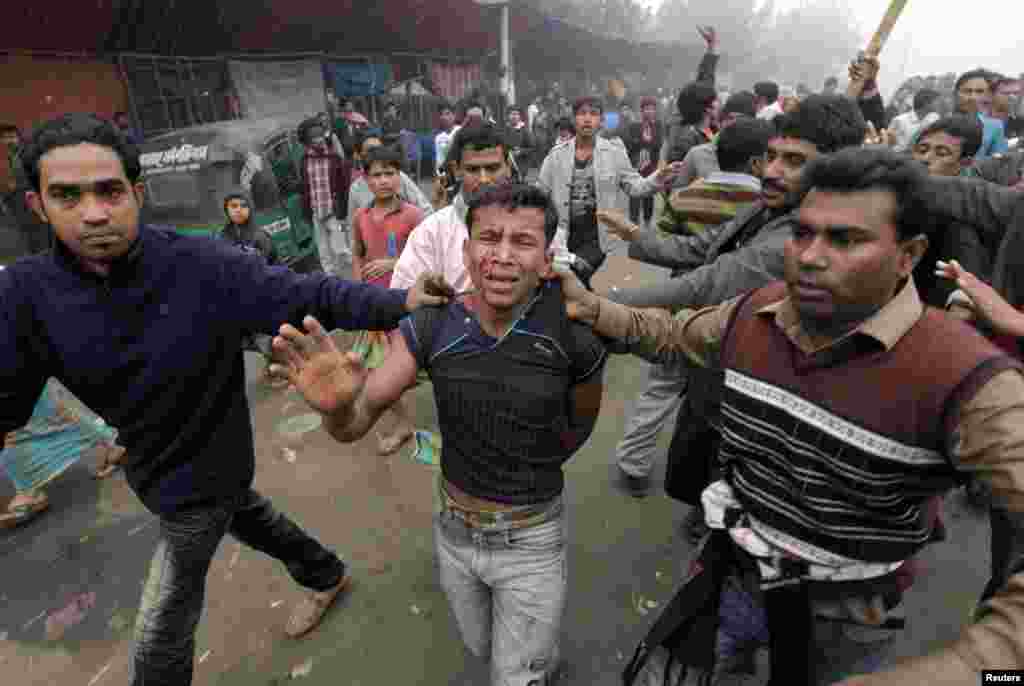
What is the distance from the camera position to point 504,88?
19156mm

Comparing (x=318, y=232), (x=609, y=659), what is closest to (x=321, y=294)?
(x=609, y=659)

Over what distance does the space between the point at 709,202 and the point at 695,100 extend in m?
2.97

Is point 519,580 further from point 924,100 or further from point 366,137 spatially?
point 924,100

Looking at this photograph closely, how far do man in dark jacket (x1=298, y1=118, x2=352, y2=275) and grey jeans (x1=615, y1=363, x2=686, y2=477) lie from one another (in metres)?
4.19

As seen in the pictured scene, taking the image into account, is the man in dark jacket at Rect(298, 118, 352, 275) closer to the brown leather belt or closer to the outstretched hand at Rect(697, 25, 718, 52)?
the outstretched hand at Rect(697, 25, 718, 52)

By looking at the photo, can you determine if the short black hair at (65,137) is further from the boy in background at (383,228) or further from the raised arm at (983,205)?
the raised arm at (983,205)

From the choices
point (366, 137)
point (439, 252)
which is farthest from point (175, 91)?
point (439, 252)

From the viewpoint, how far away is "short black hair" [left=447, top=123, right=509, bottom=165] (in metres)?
2.72

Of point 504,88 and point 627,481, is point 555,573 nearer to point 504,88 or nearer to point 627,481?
point 627,481

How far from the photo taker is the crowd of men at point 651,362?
48.3 inches

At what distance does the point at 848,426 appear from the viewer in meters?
1.23

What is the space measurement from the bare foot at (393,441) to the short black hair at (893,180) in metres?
3.06

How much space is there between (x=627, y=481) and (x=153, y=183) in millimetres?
5555

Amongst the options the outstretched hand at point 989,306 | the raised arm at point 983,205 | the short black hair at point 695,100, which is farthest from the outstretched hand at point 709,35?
the outstretched hand at point 989,306
